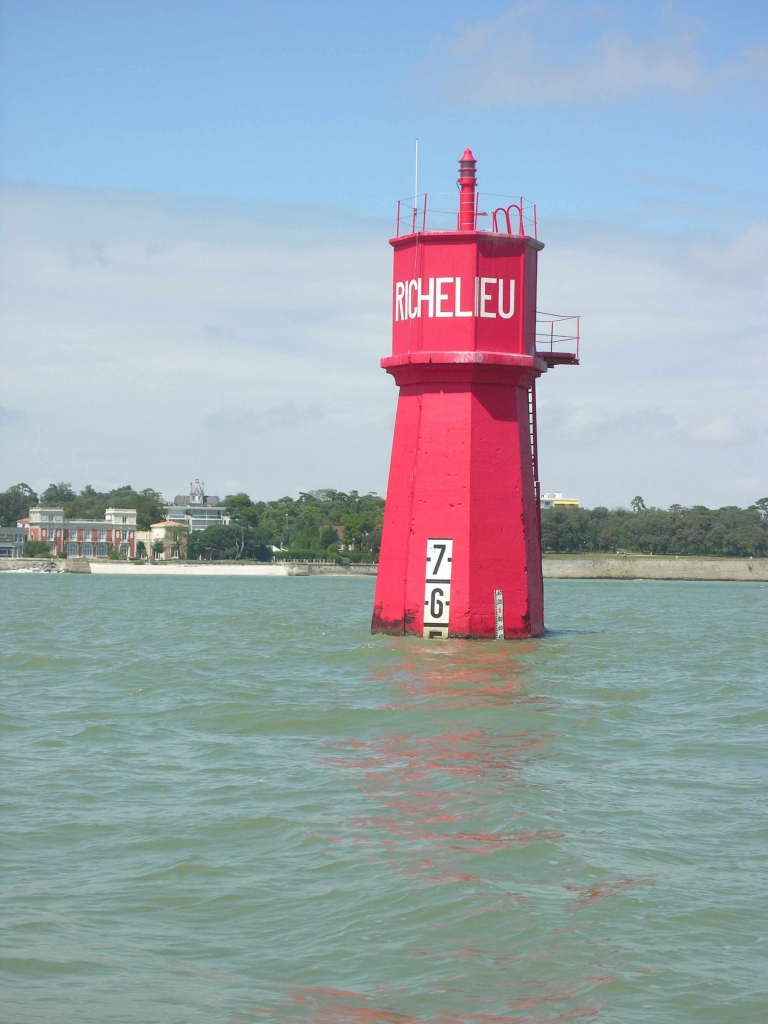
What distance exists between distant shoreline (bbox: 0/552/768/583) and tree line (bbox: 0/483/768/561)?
457cm

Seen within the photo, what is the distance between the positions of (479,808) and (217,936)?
2561 millimetres

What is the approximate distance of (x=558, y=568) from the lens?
101125mm

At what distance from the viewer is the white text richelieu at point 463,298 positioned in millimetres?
17938

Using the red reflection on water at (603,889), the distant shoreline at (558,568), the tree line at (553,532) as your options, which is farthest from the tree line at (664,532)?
the red reflection on water at (603,889)

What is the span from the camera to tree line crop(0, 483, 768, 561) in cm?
11762

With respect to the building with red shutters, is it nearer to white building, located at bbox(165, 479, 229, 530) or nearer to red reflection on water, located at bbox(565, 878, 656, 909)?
white building, located at bbox(165, 479, 229, 530)

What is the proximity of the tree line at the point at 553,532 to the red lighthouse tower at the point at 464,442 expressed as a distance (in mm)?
92690

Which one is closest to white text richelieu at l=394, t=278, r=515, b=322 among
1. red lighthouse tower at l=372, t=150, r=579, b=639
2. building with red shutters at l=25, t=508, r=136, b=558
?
red lighthouse tower at l=372, t=150, r=579, b=639

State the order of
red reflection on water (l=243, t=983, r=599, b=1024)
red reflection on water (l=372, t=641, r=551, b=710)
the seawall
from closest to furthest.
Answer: red reflection on water (l=243, t=983, r=599, b=1024), red reflection on water (l=372, t=641, r=551, b=710), the seawall

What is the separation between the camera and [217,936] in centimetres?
588

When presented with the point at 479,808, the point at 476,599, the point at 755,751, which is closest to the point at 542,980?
the point at 479,808

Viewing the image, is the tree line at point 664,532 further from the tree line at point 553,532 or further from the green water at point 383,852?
the green water at point 383,852

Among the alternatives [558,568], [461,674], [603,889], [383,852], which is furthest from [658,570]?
[603,889]

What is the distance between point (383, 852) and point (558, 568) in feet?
312
